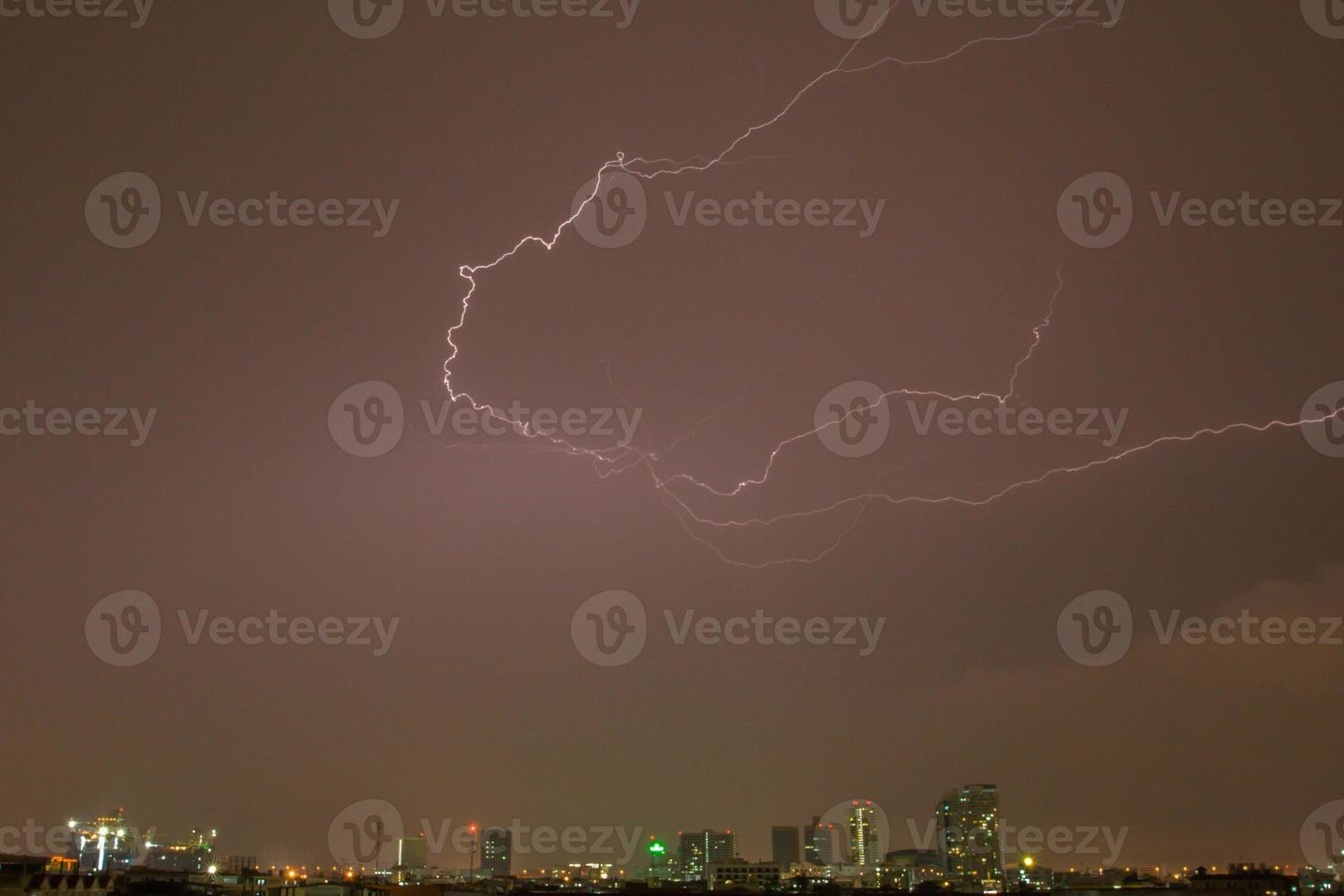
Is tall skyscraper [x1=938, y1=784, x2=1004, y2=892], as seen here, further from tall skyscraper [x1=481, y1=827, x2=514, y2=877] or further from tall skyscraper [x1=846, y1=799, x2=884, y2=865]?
tall skyscraper [x1=481, y1=827, x2=514, y2=877]

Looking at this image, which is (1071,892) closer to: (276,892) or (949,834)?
(276,892)

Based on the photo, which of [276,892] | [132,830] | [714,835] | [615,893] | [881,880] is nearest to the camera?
[276,892]

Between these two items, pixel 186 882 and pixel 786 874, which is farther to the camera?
pixel 786 874

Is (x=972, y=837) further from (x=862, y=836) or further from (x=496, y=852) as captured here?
(x=496, y=852)

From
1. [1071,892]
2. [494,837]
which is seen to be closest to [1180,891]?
[1071,892]

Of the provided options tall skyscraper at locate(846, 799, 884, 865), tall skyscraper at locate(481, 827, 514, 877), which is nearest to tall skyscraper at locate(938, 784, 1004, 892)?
tall skyscraper at locate(846, 799, 884, 865)

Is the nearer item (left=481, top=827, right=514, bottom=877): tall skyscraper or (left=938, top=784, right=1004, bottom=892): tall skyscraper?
(left=481, top=827, right=514, bottom=877): tall skyscraper

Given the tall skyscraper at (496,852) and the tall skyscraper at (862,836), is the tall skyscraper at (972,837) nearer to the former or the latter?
the tall skyscraper at (862,836)
